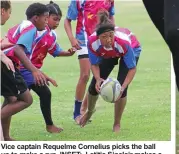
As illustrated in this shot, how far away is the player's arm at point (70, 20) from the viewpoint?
227 inches

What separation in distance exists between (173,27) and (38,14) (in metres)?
2.18

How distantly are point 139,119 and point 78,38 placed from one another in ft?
3.00

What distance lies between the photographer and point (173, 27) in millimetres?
3316

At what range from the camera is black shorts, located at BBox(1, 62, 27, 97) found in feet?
16.1

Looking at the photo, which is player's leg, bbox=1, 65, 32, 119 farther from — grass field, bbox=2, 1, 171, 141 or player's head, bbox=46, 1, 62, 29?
player's head, bbox=46, 1, 62, 29

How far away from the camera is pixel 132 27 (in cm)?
703

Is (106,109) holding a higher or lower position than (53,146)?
lower

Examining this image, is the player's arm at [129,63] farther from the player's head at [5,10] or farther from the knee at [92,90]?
the player's head at [5,10]

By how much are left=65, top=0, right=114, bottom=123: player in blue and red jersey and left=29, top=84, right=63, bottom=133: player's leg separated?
0.31 metres

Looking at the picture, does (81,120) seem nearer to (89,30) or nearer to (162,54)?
(89,30)

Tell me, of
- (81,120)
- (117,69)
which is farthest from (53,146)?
(117,69)

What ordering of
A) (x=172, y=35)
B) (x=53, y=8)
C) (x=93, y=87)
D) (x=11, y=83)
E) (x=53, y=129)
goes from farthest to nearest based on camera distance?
(x=93, y=87) < (x=53, y=8) < (x=53, y=129) < (x=11, y=83) < (x=172, y=35)

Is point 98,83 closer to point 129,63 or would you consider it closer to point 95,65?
point 95,65

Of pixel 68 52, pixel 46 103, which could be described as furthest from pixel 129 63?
pixel 46 103
